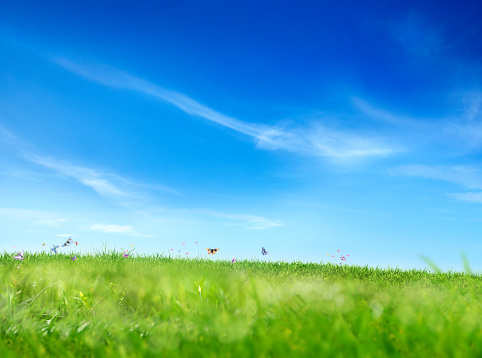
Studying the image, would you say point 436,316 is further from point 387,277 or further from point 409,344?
point 387,277

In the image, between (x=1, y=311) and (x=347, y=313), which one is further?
(x=1, y=311)

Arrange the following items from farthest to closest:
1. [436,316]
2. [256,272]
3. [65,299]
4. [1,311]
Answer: [256,272]
[65,299]
[1,311]
[436,316]

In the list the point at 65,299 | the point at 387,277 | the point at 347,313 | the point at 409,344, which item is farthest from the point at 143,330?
the point at 387,277

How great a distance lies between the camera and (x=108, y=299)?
3.91 metres

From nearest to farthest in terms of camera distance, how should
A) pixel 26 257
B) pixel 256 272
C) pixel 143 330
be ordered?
1. pixel 143 330
2. pixel 256 272
3. pixel 26 257

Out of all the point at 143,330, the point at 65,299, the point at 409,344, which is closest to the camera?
the point at 409,344

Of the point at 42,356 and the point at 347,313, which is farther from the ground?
the point at 347,313

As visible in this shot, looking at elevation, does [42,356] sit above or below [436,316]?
below

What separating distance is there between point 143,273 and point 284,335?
13.7 feet

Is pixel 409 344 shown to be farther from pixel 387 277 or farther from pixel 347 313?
pixel 387 277

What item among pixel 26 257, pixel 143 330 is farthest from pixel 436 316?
pixel 26 257

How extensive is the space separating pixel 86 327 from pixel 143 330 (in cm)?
39

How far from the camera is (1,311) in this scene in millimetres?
3176

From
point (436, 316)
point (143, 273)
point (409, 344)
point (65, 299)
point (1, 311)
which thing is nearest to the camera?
point (409, 344)
